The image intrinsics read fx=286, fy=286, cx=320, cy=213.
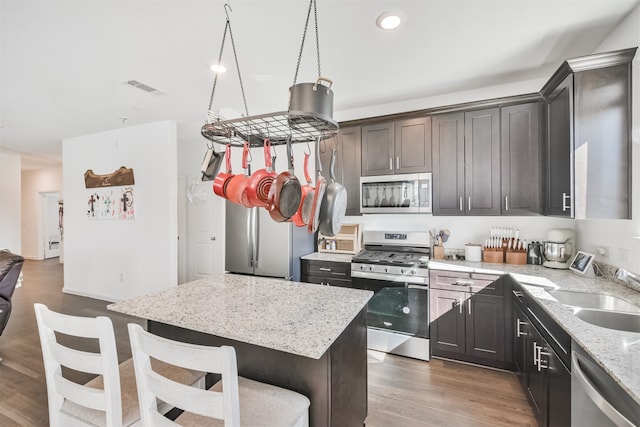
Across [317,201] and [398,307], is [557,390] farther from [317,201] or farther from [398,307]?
[317,201]

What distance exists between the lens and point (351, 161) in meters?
3.41

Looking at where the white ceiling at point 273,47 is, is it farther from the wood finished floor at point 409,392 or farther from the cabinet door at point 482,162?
the wood finished floor at point 409,392

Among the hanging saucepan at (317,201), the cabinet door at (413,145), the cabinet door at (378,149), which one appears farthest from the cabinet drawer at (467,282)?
the hanging saucepan at (317,201)

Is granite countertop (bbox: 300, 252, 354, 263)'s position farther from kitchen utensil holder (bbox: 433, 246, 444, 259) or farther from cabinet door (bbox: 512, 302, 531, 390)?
cabinet door (bbox: 512, 302, 531, 390)

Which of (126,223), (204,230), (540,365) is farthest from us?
(204,230)

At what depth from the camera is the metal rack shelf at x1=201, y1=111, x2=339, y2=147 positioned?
4.53 ft

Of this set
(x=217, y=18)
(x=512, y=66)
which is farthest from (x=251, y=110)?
(x=512, y=66)

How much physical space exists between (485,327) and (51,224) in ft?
37.7

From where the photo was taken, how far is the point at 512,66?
2514 mm

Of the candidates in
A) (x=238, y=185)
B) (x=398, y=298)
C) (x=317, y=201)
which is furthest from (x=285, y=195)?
(x=398, y=298)

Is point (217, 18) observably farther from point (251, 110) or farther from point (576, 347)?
point (576, 347)

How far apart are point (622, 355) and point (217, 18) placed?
2.72 meters

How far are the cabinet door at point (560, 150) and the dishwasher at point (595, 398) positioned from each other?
1.17 m

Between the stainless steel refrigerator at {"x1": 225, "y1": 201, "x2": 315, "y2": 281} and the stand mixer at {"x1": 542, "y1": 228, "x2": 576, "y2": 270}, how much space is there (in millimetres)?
2499
